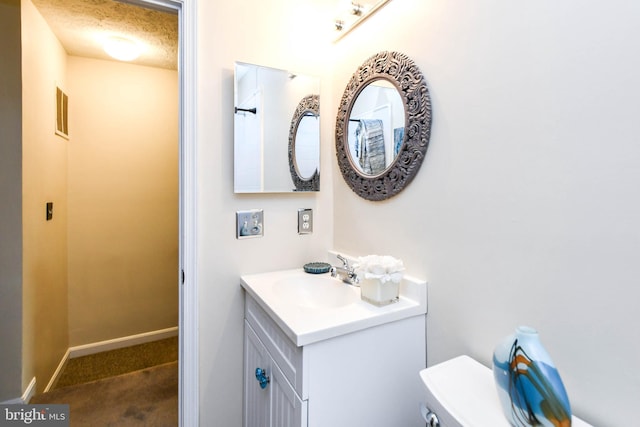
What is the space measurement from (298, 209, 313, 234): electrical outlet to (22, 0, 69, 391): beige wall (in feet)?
4.93

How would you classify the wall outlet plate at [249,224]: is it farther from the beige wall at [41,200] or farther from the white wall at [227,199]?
the beige wall at [41,200]

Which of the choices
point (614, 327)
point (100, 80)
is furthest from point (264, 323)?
point (100, 80)

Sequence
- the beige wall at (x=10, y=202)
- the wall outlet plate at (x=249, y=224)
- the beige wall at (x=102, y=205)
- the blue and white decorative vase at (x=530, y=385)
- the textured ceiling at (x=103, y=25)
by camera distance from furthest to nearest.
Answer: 1. the beige wall at (x=102, y=205)
2. the textured ceiling at (x=103, y=25)
3. the beige wall at (x=10, y=202)
4. the wall outlet plate at (x=249, y=224)
5. the blue and white decorative vase at (x=530, y=385)

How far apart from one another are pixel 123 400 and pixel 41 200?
1315mm

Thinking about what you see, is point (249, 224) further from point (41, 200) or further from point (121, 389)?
point (121, 389)

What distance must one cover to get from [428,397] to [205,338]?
0.99 meters

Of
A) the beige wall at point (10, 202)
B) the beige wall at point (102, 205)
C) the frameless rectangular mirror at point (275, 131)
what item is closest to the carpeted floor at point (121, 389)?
the beige wall at point (102, 205)

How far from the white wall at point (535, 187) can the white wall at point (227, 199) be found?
601 mm

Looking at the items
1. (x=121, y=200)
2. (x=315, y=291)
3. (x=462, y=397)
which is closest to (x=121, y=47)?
(x=121, y=200)

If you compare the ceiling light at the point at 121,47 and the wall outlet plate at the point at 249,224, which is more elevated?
the ceiling light at the point at 121,47

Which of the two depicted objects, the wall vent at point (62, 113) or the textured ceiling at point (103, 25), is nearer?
the textured ceiling at point (103, 25)

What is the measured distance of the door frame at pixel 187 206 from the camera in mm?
1295

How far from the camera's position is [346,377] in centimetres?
95

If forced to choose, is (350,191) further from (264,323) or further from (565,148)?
(565,148)
